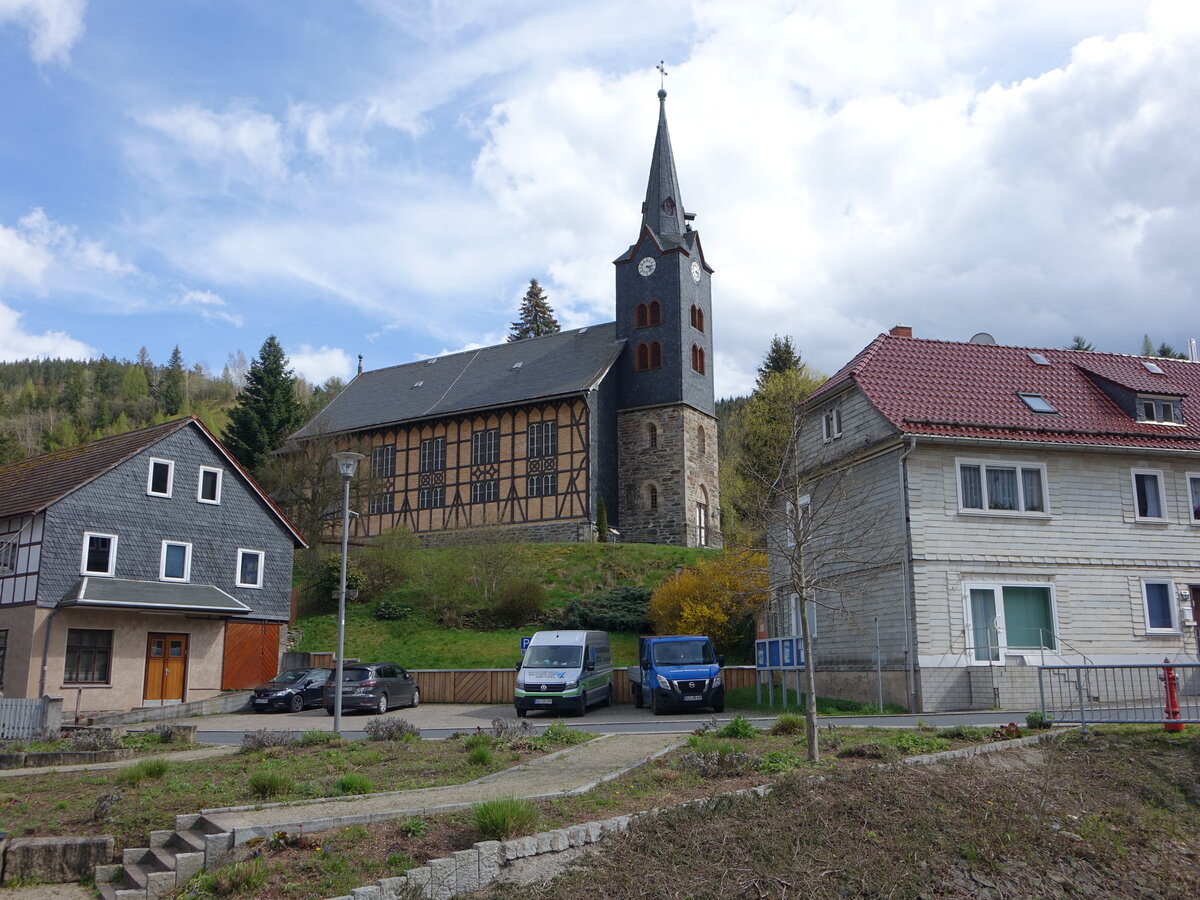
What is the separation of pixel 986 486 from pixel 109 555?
25.6 m

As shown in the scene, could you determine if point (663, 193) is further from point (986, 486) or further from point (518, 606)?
point (986, 486)

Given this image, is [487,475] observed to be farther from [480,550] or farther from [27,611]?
[27,611]

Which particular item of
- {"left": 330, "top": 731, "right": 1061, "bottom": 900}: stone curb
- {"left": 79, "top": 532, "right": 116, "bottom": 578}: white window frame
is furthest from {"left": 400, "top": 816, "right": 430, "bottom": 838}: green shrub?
{"left": 79, "top": 532, "right": 116, "bottom": 578}: white window frame

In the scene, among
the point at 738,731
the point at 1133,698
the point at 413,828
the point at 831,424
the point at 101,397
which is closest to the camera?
the point at 413,828

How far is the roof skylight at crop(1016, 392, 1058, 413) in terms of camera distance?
2656cm

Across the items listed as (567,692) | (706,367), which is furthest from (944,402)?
(706,367)

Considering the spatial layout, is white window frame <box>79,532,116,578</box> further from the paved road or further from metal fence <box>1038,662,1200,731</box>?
metal fence <box>1038,662,1200,731</box>

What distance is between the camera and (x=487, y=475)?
56.0m

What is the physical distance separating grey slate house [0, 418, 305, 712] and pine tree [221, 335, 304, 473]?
2243 cm

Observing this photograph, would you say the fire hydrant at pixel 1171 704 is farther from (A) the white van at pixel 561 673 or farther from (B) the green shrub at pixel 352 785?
(A) the white van at pixel 561 673

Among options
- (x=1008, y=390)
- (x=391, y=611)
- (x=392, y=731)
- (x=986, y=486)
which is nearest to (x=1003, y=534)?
(x=986, y=486)

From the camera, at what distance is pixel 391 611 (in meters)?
41.7

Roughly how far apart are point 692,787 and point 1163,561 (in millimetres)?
18579

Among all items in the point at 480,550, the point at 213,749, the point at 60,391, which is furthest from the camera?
the point at 60,391
